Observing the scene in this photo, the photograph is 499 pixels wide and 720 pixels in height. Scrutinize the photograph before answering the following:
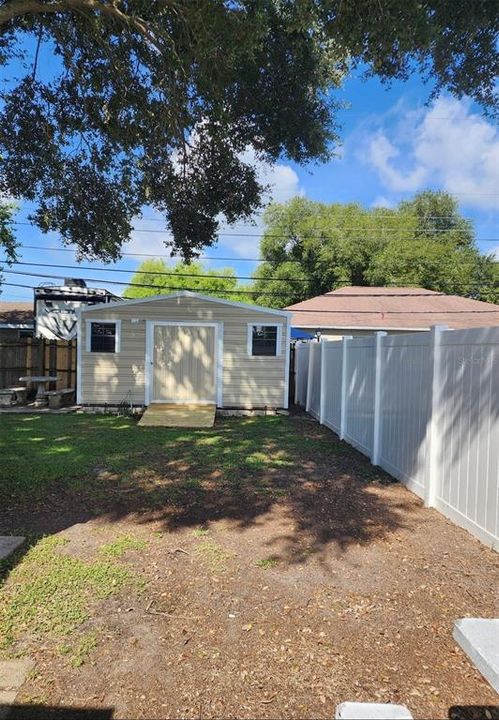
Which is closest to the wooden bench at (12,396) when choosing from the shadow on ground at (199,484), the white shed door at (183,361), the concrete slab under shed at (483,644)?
the white shed door at (183,361)

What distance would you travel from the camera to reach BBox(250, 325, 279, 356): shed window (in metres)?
12.5

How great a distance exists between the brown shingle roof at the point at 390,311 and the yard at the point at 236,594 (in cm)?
1527

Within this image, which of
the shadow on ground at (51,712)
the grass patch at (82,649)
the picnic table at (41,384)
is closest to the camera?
the shadow on ground at (51,712)

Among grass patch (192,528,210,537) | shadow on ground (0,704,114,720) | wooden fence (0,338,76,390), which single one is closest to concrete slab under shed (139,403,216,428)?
wooden fence (0,338,76,390)

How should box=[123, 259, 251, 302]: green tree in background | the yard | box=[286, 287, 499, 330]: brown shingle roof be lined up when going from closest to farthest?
the yard
box=[286, 287, 499, 330]: brown shingle roof
box=[123, 259, 251, 302]: green tree in background

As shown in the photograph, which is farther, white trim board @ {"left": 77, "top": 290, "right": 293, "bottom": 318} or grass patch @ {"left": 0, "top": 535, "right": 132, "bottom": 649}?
white trim board @ {"left": 77, "top": 290, "right": 293, "bottom": 318}

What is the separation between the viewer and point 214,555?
12.2 feet

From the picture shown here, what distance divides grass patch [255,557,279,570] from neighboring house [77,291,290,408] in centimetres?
878

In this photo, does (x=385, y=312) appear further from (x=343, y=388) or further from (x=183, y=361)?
(x=343, y=388)

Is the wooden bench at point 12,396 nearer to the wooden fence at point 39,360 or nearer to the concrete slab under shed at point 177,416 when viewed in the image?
the wooden fence at point 39,360

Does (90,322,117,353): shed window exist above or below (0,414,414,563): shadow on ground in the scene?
above

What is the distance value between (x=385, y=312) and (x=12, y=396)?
599 inches

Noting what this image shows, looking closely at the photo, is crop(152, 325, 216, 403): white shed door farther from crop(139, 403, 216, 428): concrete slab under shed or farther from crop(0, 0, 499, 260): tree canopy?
crop(0, 0, 499, 260): tree canopy

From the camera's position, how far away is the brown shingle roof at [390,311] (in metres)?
20.7
